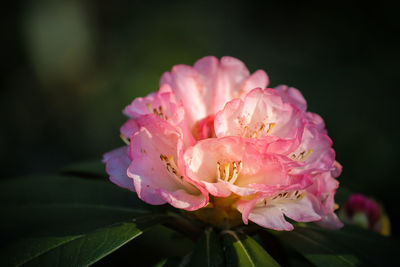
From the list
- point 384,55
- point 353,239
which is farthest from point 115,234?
point 384,55

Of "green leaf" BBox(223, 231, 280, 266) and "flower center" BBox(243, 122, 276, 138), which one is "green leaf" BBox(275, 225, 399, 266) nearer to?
"green leaf" BBox(223, 231, 280, 266)

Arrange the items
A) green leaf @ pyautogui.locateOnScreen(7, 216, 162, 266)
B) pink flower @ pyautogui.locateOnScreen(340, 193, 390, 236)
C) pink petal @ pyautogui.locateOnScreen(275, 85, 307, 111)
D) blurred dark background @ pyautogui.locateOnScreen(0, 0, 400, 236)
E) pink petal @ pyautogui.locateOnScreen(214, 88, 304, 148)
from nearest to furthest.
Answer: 1. green leaf @ pyautogui.locateOnScreen(7, 216, 162, 266)
2. pink petal @ pyautogui.locateOnScreen(214, 88, 304, 148)
3. pink petal @ pyautogui.locateOnScreen(275, 85, 307, 111)
4. pink flower @ pyautogui.locateOnScreen(340, 193, 390, 236)
5. blurred dark background @ pyautogui.locateOnScreen(0, 0, 400, 236)

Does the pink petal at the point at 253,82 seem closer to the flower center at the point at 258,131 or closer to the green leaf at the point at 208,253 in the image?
the flower center at the point at 258,131

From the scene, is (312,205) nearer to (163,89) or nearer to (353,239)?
(353,239)

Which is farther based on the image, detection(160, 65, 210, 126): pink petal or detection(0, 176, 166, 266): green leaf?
detection(160, 65, 210, 126): pink petal

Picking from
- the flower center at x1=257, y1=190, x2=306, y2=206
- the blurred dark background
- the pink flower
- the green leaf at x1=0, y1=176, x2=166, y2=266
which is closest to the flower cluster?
the flower center at x1=257, y1=190, x2=306, y2=206

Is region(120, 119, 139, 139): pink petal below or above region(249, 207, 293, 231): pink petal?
above
